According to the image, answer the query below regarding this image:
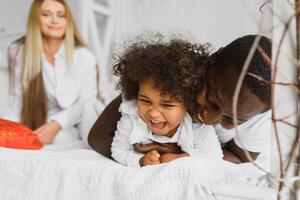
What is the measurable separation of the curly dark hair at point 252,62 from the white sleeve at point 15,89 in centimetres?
89

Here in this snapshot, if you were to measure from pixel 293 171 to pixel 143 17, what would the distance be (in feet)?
4.82

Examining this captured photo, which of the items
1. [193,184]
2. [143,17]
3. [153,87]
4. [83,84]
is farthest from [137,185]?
[143,17]

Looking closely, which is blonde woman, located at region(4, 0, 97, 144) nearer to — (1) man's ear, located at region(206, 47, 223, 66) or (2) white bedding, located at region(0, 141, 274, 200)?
(2) white bedding, located at region(0, 141, 274, 200)

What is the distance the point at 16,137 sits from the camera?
42.5 inches

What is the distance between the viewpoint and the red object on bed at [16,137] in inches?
41.8

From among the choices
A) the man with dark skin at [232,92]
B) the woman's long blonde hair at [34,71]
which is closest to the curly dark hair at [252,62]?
the man with dark skin at [232,92]

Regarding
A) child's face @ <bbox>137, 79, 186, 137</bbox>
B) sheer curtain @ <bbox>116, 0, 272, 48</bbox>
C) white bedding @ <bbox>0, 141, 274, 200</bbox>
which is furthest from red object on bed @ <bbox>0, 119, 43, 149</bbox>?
sheer curtain @ <bbox>116, 0, 272, 48</bbox>

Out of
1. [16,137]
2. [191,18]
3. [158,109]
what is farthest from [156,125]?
[191,18]

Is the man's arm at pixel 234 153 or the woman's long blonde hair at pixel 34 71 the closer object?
the man's arm at pixel 234 153

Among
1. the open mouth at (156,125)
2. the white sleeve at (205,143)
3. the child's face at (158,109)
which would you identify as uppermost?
the child's face at (158,109)

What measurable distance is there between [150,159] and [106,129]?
212mm

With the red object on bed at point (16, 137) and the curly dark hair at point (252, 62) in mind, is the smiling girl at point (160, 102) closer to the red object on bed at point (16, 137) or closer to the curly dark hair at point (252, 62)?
the curly dark hair at point (252, 62)

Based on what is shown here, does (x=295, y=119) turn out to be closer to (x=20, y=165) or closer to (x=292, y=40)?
(x=292, y=40)

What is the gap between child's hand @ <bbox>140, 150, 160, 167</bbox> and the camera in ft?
2.87
